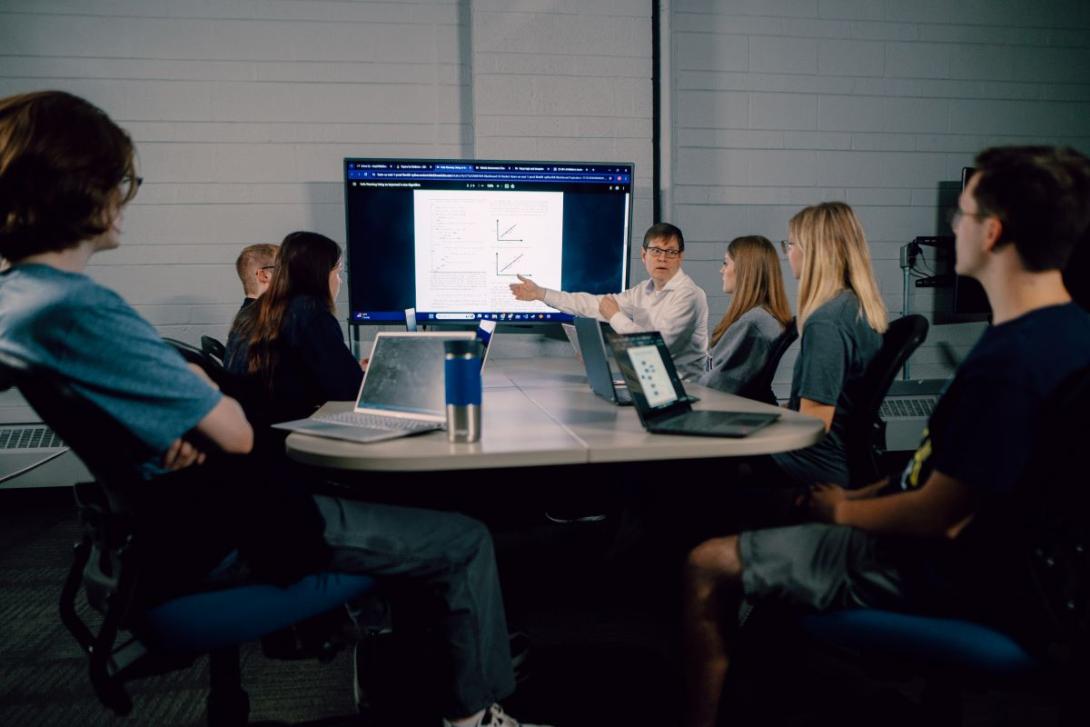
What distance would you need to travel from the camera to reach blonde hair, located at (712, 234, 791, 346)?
2.88 meters

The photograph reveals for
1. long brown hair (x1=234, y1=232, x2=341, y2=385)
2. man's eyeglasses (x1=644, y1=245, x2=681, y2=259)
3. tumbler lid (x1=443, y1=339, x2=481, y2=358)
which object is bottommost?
tumbler lid (x1=443, y1=339, x2=481, y2=358)

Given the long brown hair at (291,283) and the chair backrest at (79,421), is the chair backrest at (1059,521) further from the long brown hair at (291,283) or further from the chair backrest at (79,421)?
the long brown hair at (291,283)

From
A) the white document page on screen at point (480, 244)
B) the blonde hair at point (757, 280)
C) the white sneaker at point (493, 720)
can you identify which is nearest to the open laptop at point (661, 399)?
the white sneaker at point (493, 720)

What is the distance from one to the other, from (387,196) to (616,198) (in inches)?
43.3

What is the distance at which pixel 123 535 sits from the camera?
1170 mm

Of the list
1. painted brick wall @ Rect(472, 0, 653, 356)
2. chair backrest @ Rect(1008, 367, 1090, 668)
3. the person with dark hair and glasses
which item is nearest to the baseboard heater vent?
painted brick wall @ Rect(472, 0, 653, 356)

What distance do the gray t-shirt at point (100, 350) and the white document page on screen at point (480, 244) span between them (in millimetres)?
2368

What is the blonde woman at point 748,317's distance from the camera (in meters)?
2.57

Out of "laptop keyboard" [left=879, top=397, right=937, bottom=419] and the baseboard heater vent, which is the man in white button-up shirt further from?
the baseboard heater vent

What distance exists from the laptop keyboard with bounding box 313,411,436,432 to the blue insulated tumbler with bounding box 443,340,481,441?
0.38ft

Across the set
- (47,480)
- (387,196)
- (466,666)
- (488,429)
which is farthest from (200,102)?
(466,666)

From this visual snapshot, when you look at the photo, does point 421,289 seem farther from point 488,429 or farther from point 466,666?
point 466,666

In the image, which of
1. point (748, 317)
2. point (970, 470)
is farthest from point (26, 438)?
point (970, 470)

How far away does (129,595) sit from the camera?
1.12 m
